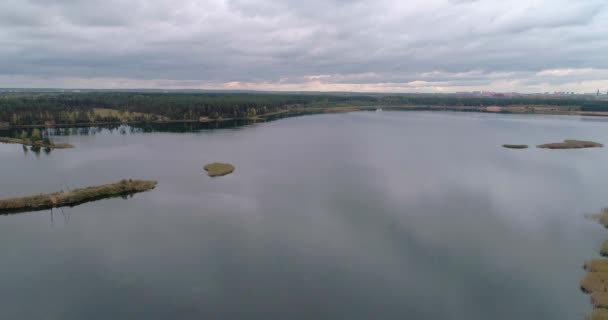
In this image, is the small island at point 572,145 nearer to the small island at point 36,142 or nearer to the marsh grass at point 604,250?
the marsh grass at point 604,250

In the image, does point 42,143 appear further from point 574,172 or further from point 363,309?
point 574,172

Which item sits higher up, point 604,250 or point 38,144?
point 38,144

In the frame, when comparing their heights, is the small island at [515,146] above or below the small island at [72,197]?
above

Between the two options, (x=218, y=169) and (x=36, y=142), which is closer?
(x=218, y=169)

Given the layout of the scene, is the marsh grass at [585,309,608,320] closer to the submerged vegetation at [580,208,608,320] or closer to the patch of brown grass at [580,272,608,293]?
the submerged vegetation at [580,208,608,320]

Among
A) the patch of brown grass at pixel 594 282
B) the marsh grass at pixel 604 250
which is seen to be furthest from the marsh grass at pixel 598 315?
the marsh grass at pixel 604 250

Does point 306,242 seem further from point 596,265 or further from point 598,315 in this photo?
point 596,265

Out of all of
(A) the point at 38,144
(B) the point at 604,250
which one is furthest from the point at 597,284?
(A) the point at 38,144
